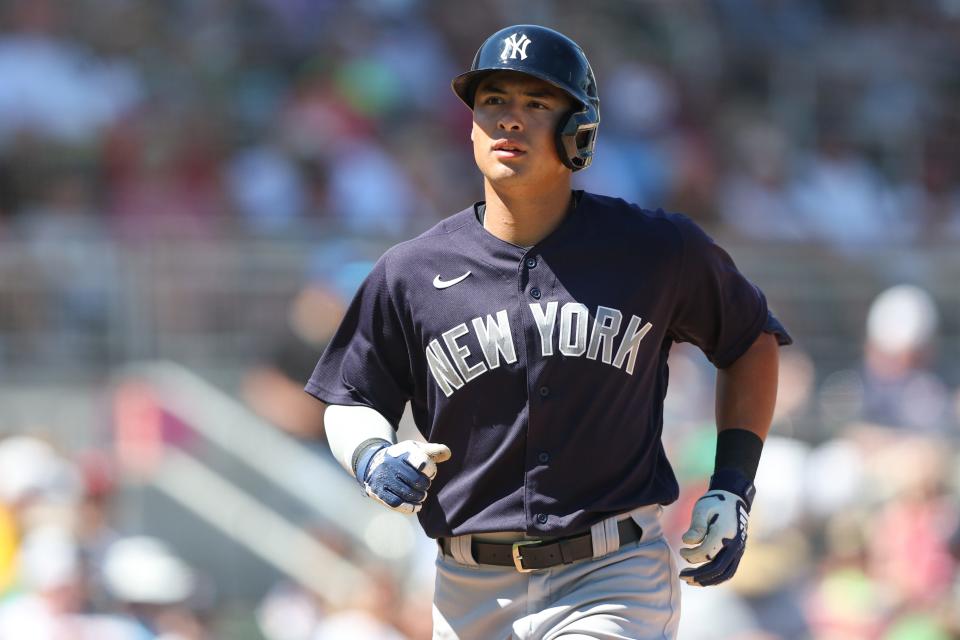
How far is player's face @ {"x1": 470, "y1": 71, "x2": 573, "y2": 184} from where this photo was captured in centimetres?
402

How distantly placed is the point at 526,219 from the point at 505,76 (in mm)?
369

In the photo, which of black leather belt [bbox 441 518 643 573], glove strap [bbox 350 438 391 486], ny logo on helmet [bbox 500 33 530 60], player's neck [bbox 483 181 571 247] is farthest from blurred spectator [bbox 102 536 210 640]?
ny logo on helmet [bbox 500 33 530 60]

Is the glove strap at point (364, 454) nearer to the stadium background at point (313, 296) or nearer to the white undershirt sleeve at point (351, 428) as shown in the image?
the white undershirt sleeve at point (351, 428)

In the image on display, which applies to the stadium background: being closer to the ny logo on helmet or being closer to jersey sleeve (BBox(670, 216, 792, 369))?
jersey sleeve (BBox(670, 216, 792, 369))

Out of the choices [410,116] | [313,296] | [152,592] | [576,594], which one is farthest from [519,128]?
[410,116]

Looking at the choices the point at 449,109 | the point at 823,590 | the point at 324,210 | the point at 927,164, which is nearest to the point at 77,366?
the point at 324,210

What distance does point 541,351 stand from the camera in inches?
156

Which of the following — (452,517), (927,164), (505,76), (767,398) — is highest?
(927,164)

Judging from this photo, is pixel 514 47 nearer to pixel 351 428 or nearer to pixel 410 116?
pixel 351 428

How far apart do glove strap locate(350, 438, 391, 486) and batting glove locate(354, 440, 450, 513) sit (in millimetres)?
86

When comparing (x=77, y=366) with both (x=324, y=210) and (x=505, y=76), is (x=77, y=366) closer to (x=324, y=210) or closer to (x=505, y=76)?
(x=324, y=210)

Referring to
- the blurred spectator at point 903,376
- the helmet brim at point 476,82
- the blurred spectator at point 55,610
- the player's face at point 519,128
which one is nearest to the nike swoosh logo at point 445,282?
the player's face at point 519,128

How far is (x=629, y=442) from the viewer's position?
4.02 metres

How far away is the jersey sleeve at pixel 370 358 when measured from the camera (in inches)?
163
